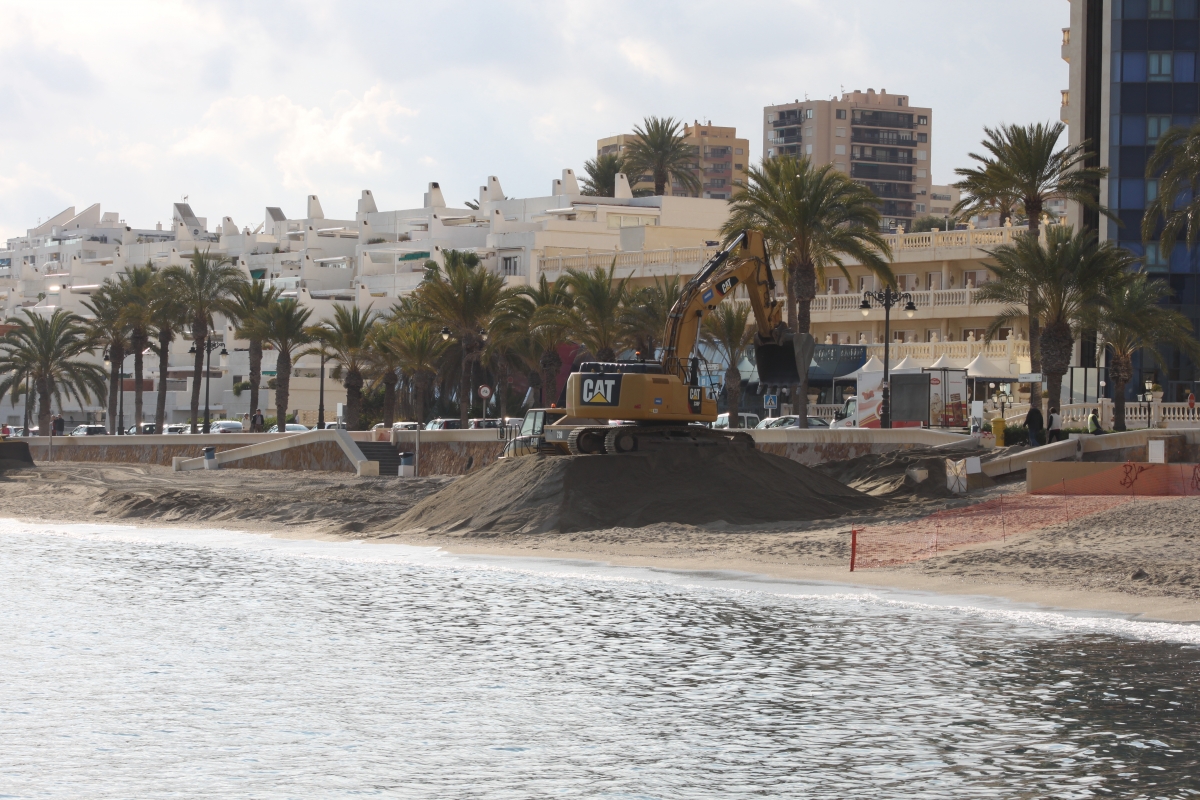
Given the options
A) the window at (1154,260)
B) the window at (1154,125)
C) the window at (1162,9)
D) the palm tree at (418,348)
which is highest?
the window at (1162,9)

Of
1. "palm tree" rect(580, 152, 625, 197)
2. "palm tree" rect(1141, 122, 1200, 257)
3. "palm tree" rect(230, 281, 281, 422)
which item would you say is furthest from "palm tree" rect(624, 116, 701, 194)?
"palm tree" rect(1141, 122, 1200, 257)

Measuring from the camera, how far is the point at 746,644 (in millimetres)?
18406

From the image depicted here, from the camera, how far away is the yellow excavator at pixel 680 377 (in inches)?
1255

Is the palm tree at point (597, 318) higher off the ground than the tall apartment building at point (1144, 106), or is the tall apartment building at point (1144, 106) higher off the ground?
the tall apartment building at point (1144, 106)

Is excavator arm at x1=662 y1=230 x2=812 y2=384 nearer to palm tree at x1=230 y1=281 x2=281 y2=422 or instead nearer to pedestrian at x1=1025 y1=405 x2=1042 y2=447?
pedestrian at x1=1025 y1=405 x2=1042 y2=447

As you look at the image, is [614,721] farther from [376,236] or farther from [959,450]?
[376,236]

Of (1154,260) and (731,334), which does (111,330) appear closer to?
(731,334)

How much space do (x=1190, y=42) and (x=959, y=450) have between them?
33285 millimetres

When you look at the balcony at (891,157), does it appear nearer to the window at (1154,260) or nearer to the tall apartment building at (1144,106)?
the tall apartment building at (1144,106)

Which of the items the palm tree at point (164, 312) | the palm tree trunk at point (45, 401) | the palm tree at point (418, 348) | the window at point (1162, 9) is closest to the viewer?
the window at point (1162, 9)

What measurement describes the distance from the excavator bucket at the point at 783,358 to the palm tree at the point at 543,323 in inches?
1021

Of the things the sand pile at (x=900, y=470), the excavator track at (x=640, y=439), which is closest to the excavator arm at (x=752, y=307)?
the excavator track at (x=640, y=439)

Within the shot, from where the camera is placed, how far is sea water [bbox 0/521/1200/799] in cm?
1198

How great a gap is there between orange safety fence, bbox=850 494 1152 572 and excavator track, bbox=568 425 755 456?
521 cm
